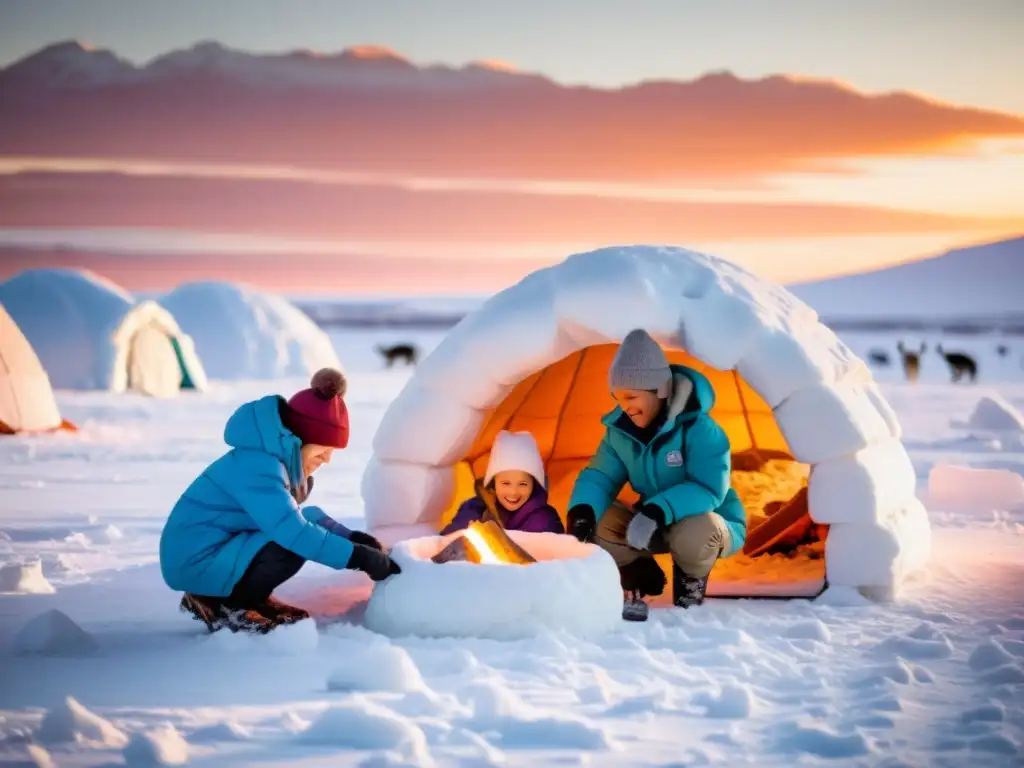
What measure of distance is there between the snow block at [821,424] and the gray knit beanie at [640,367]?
0.52m

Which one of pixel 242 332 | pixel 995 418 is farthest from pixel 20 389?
pixel 995 418

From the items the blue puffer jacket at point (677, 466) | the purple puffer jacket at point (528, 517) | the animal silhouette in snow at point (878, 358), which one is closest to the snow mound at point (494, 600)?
the blue puffer jacket at point (677, 466)

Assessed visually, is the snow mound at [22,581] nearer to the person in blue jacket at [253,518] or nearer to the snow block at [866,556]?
the person in blue jacket at [253,518]

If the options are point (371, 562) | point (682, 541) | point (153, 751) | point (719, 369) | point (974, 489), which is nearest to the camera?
point (153, 751)

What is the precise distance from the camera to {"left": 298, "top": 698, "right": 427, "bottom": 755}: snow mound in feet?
9.19

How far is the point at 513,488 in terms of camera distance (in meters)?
4.83

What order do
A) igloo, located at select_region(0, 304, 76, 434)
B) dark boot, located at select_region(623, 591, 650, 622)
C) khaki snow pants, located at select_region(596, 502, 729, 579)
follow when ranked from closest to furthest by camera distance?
dark boot, located at select_region(623, 591, 650, 622), khaki snow pants, located at select_region(596, 502, 729, 579), igloo, located at select_region(0, 304, 76, 434)

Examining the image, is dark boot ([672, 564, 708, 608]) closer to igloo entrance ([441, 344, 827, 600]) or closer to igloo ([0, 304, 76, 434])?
igloo entrance ([441, 344, 827, 600])

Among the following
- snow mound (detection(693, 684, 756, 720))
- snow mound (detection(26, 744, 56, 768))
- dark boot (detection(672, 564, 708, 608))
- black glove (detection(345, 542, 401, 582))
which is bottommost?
snow mound (detection(26, 744, 56, 768))

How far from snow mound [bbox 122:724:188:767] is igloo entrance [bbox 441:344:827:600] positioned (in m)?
2.57

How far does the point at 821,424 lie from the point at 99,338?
1484 cm

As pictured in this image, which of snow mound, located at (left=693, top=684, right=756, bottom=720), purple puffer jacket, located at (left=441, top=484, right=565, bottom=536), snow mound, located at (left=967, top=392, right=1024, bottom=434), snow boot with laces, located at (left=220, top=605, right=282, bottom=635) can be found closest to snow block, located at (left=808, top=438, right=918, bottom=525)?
purple puffer jacket, located at (left=441, top=484, right=565, bottom=536)

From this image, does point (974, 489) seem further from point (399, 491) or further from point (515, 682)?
point (515, 682)

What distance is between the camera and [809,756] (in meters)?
2.74
